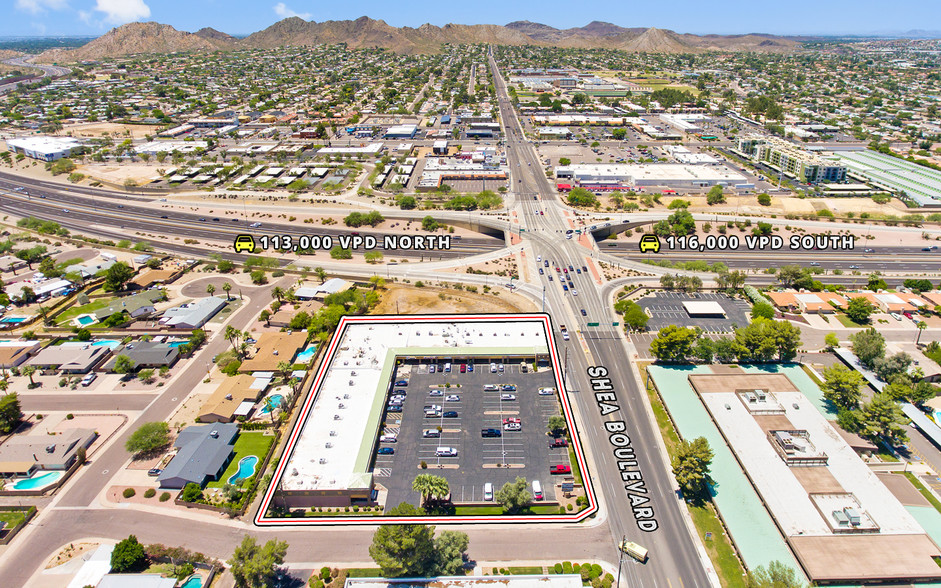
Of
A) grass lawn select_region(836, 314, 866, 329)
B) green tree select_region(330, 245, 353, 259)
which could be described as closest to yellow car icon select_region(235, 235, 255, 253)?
green tree select_region(330, 245, 353, 259)

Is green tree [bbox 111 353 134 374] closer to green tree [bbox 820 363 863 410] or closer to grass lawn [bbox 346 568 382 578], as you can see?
grass lawn [bbox 346 568 382 578]

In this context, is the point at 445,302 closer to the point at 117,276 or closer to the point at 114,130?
the point at 117,276

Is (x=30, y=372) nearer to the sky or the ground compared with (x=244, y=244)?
nearer to the ground

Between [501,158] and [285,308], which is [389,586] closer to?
[285,308]

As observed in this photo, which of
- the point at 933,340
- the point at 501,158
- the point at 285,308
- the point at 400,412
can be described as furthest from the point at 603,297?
the point at 501,158

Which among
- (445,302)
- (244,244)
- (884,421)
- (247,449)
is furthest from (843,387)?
(244,244)

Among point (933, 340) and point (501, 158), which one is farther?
point (501, 158)

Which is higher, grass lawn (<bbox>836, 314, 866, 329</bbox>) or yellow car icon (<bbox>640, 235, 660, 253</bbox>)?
yellow car icon (<bbox>640, 235, 660, 253</bbox>)
